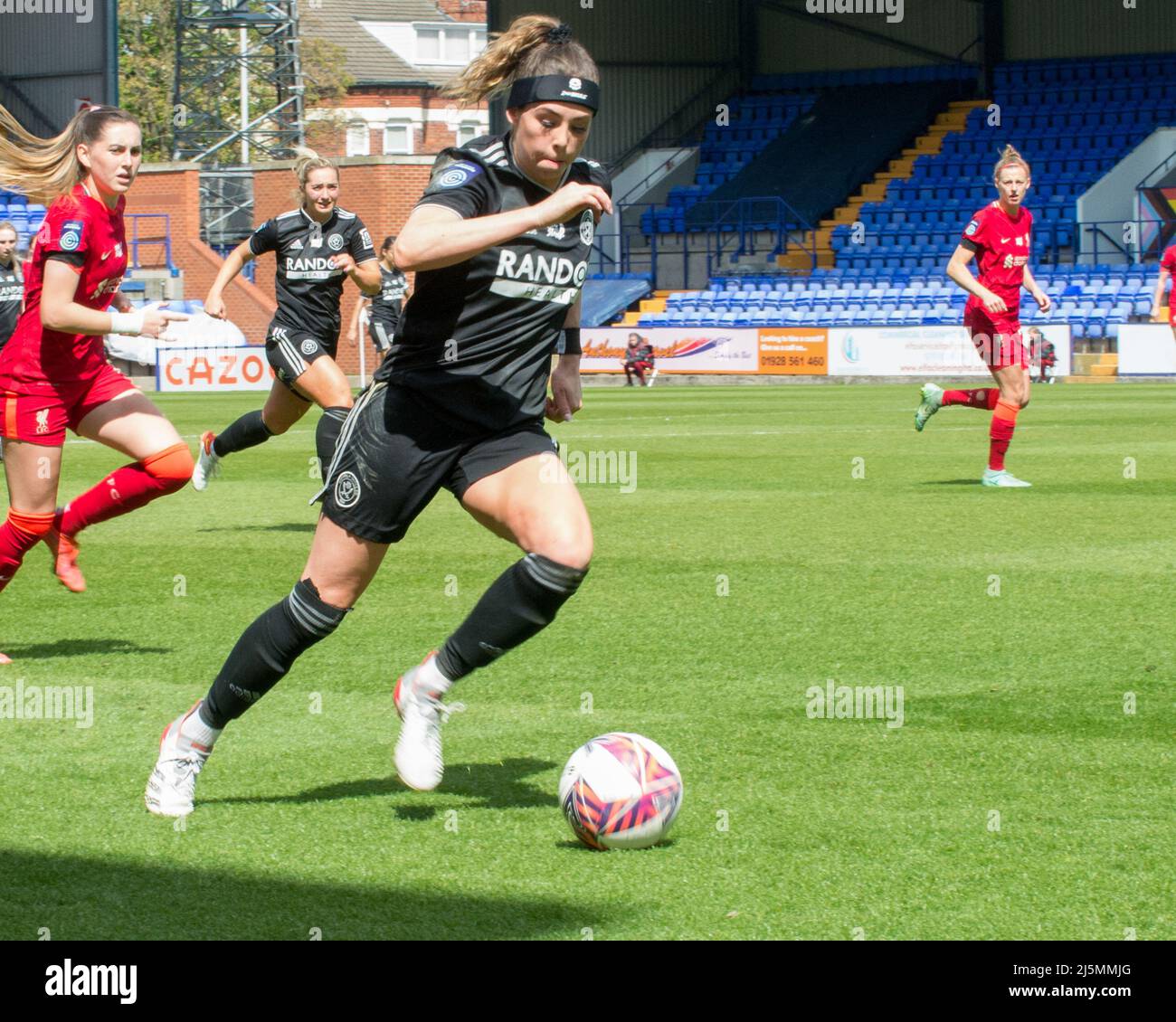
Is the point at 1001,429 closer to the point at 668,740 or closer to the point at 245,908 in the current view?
the point at 668,740

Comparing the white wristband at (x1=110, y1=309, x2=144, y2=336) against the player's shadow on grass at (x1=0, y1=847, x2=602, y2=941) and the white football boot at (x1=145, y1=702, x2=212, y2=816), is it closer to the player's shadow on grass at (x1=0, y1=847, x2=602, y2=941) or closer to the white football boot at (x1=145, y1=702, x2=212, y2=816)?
the white football boot at (x1=145, y1=702, x2=212, y2=816)

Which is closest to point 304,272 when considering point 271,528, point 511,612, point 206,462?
point 206,462

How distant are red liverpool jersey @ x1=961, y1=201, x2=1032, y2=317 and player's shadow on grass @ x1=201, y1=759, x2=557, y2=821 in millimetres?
9023

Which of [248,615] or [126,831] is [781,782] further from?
[248,615]

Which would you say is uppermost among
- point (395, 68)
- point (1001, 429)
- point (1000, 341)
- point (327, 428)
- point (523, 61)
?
point (395, 68)

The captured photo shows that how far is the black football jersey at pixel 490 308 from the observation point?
5.15 meters

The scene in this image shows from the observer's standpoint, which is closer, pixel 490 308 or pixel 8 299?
pixel 490 308

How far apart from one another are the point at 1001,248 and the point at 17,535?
8.75m

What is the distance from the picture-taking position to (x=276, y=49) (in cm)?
5519

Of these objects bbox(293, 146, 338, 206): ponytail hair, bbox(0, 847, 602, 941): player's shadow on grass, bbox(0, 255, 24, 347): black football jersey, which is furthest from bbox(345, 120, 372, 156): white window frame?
bbox(0, 847, 602, 941): player's shadow on grass

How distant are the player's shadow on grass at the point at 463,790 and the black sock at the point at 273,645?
1.15 feet

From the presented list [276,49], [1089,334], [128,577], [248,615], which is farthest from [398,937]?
[276,49]

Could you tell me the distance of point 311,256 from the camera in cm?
1184

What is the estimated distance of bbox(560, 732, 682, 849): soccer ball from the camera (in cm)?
476
